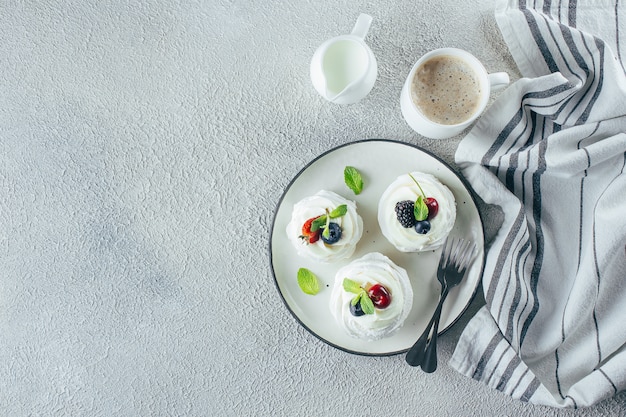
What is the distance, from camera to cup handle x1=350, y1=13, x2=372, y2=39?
1.15m

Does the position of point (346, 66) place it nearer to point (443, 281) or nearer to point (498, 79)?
point (498, 79)

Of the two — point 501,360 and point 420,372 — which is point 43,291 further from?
point 501,360

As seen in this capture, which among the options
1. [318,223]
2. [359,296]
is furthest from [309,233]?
[359,296]

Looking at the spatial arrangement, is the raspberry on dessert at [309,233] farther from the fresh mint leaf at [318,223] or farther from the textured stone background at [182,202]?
the textured stone background at [182,202]

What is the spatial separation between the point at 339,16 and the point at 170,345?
0.77m

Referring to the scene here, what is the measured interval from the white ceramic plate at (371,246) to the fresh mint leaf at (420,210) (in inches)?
4.3

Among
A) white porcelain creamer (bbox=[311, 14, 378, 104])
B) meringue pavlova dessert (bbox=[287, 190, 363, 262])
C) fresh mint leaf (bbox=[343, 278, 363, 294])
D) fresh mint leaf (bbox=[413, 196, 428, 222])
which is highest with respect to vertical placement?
white porcelain creamer (bbox=[311, 14, 378, 104])

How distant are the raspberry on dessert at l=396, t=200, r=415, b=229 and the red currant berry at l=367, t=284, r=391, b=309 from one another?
125 millimetres

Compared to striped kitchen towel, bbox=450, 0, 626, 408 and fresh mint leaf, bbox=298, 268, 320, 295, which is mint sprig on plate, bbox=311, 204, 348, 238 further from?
striped kitchen towel, bbox=450, 0, 626, 408

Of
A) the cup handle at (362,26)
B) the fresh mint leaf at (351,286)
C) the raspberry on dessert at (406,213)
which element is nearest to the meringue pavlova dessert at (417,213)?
the raspberry on dessert at (406,213)

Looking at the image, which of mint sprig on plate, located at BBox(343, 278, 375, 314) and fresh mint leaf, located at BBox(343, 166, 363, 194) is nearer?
mint sprig on plate, located at BBox(343, 278, 375, 314)

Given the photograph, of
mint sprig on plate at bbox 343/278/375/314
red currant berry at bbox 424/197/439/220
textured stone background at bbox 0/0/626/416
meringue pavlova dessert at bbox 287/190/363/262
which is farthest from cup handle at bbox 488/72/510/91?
mint sprig on plate at bbox 343/278/375/314

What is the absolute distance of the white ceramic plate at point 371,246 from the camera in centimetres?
118

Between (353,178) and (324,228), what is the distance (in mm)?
136
